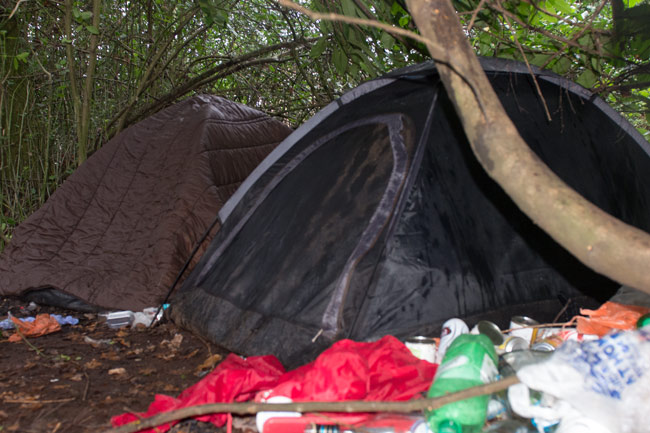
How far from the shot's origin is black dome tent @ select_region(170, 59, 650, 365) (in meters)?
2.43

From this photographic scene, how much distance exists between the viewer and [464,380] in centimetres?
166

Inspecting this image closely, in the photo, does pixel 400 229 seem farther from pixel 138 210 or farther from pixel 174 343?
A: pixel 138 210

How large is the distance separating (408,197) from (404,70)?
0.80m

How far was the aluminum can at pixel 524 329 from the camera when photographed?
222 cm

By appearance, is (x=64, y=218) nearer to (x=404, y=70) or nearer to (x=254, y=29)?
(x=404, y=70)

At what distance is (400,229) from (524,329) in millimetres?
632

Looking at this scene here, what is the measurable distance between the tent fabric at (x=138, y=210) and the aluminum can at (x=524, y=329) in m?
2.21

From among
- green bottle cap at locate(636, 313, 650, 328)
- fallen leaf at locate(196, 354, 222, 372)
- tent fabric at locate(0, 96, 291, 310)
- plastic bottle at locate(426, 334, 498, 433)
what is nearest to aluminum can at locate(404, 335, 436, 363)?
plastic bottle at locate(426, 334, 498, 433)

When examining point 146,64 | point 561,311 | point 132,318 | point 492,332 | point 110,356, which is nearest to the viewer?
point 492,332

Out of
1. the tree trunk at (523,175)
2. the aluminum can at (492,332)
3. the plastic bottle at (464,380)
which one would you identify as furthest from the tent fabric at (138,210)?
the tree trunk at (523,175)

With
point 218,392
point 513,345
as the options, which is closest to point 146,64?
point 218,392

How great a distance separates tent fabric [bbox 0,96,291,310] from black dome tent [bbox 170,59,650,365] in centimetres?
56

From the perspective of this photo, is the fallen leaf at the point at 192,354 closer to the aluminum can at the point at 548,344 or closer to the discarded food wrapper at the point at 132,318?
the discarded food wrapper at the point at 132,318

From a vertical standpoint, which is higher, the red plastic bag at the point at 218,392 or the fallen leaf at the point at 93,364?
the red plastic bag at the point at 218,392
